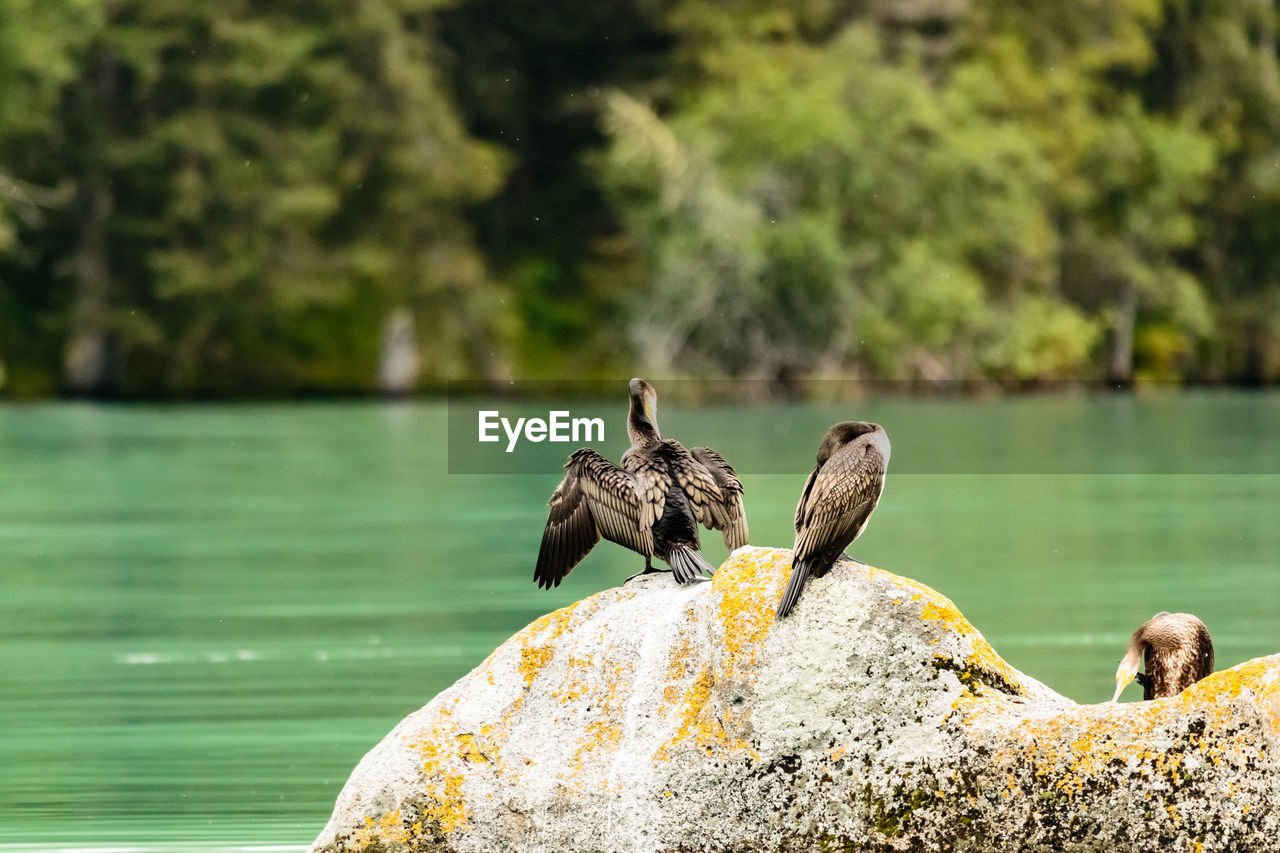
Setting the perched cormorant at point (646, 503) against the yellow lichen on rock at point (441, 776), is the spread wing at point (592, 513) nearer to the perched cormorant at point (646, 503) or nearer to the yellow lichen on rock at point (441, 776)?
the perched cormorant at point (646, 503)

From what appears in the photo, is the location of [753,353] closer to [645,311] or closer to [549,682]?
[645,311]

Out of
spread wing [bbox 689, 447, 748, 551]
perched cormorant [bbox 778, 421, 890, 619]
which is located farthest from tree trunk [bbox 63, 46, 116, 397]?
perched cormorant [bbox 778, 421, 890, 619]

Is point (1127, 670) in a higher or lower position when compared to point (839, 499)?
lower

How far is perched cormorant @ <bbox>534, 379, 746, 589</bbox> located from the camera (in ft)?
17.9

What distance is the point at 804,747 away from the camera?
15.5 feet

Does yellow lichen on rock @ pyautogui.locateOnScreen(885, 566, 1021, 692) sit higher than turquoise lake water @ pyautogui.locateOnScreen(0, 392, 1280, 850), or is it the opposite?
yellow lichen on rock @ pyautogui.locateOnScreen(885, 566, 1021, 692)

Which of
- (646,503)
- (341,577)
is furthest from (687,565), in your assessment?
(341,577)

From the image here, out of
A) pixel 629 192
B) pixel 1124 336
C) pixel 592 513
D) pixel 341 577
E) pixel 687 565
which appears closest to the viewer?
pixel 687 565

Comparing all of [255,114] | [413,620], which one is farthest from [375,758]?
[255,114]

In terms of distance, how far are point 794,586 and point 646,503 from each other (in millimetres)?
796

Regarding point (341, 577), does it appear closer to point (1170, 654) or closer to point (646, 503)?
point (646, 503)

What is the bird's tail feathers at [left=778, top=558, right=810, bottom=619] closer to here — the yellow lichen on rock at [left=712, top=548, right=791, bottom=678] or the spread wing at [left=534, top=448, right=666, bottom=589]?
the yellow lichen on rock at [left=712, top=548, right=791, bottom=678]

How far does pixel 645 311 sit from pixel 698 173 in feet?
10.1

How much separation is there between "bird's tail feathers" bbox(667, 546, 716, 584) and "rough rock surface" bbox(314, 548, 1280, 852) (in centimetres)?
21
